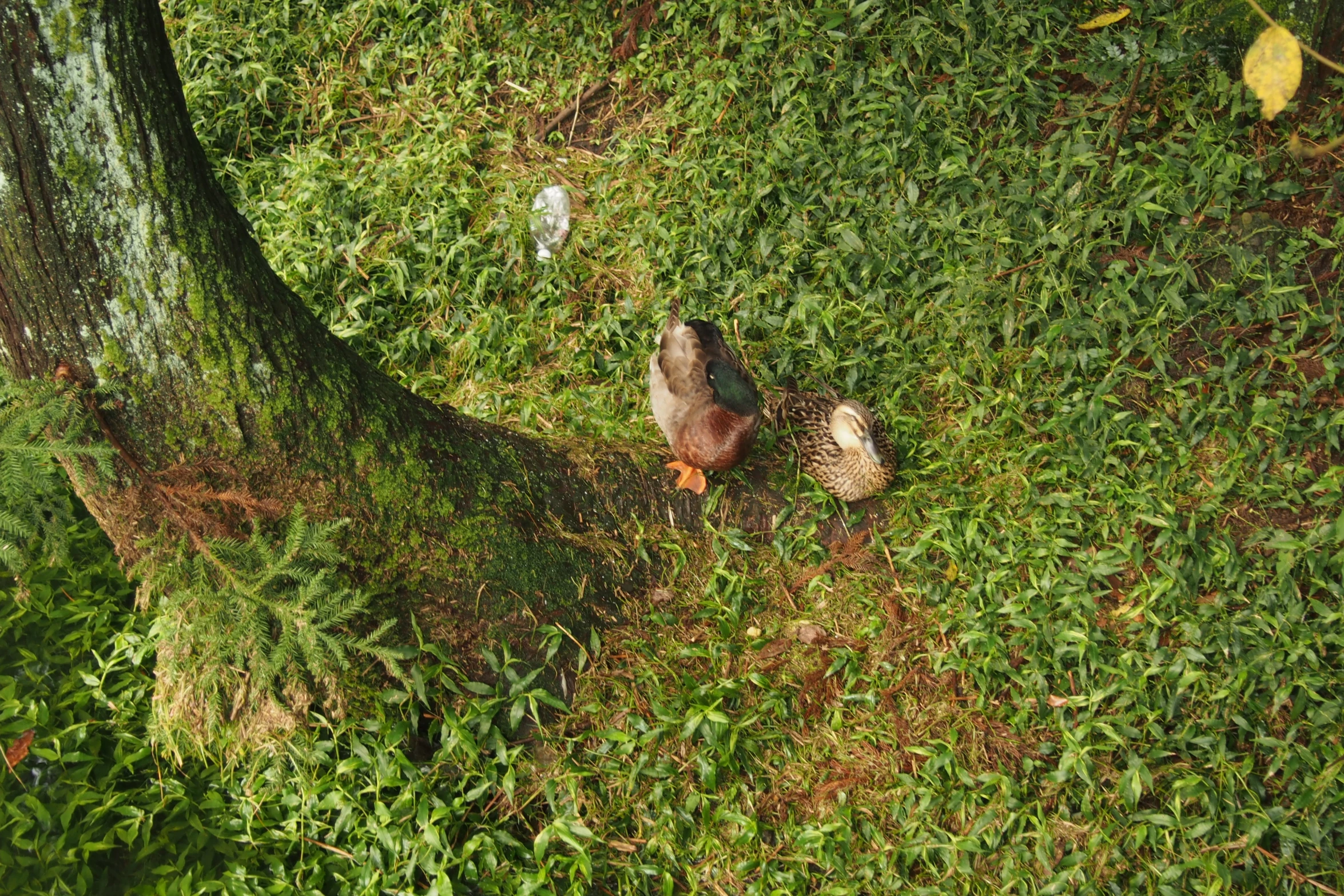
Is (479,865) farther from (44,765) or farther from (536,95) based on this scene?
(536,95)

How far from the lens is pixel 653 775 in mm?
3133

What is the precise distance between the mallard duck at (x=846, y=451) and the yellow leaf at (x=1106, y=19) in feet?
8.11

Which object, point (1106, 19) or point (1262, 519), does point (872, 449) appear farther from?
point (1106, 19)

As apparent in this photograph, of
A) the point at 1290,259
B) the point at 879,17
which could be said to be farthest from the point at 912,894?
the point at 879,17

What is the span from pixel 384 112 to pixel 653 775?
436cm

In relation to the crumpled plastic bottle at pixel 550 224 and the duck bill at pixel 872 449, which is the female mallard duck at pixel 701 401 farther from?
the crumpled plastic bottle at pixel 550 224

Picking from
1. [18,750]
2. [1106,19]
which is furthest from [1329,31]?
[18,750]

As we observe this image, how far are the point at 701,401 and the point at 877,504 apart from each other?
2.95 feet

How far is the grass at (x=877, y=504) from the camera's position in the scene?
3037 millimetres

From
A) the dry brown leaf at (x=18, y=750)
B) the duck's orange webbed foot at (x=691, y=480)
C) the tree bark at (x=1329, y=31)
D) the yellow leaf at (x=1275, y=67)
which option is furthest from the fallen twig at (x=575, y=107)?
the yellow leaf at (x=1275, y=67)

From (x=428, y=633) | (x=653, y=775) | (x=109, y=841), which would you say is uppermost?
(x=428, y=633)

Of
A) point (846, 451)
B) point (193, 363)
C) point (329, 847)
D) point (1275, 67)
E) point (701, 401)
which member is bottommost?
point (329, 847)

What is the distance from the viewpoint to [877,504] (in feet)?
12.8

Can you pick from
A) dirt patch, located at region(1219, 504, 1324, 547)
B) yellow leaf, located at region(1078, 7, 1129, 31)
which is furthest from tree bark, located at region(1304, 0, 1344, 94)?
dirt patch, located at region(1219, 504, 1324, 547)
